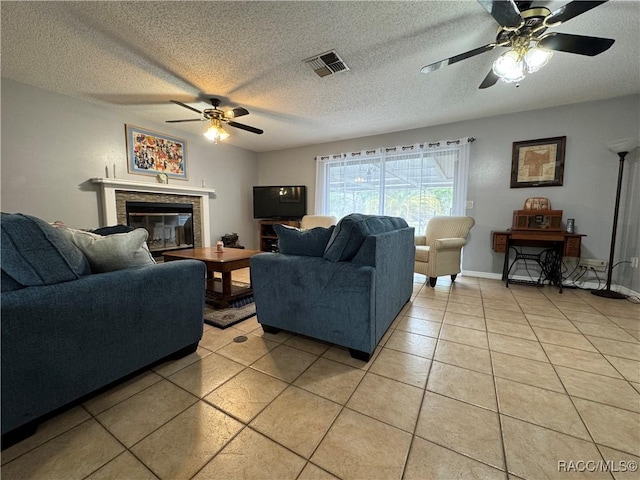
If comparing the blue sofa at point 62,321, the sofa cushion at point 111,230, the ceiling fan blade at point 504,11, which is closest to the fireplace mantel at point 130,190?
the sofa cushion at point 111,230

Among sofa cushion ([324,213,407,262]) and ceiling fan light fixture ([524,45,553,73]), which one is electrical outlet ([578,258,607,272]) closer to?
ceiling fan light fixture ([524,45,553,73])

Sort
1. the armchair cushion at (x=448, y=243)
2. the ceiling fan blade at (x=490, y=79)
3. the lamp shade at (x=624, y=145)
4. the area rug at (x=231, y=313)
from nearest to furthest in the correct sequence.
A: 1. the ceiling fan blade at (x=490, y=79)
2. the area rug at (x=231, y=313)
3. the lamp shade at (x=624, y=145)
4. the armchair cushion at (x=448, y=243)

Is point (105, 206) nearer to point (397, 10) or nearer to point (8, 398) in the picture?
point (8, 398)

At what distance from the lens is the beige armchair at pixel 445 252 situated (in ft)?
10.3

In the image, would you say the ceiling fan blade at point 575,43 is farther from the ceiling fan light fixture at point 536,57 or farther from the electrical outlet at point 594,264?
the electrical outlet at point 594,264

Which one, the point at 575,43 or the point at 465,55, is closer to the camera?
the point at 575,43

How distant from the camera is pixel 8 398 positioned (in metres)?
0.93

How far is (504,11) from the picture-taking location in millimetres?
1386

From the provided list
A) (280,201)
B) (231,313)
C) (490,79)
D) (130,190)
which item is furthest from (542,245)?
(130,190)

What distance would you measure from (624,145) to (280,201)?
471 centimetres

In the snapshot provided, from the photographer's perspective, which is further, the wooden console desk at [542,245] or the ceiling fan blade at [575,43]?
the wooden console desk at [542,245]

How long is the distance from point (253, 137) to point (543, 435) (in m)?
4.83

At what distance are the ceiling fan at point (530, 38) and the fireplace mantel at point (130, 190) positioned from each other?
12.1 ft

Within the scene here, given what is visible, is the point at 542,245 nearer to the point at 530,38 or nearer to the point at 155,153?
the point at 530,38
